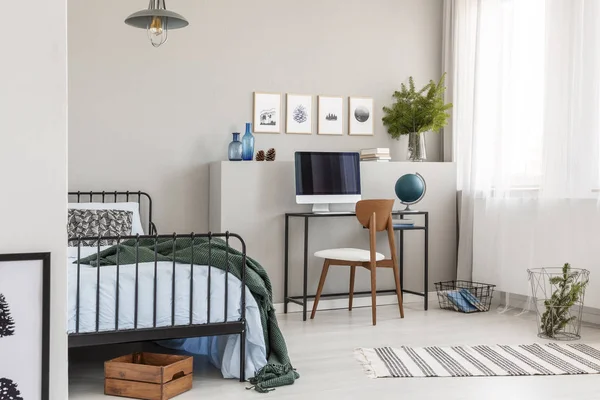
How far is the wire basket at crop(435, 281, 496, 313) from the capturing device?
5.07 metres

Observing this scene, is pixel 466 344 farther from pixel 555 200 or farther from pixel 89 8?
→ pixel 89 8

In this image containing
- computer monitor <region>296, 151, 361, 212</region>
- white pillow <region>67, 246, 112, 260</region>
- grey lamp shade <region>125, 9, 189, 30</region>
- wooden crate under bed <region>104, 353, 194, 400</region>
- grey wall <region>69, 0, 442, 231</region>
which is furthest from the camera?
computer monitor <region>296, 151, 361, 212</region>

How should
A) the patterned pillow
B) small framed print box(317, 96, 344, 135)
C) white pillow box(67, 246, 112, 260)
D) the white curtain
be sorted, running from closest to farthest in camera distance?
1. white pillow box(67, 246, 112, 260)
2. the patterned pillow
3. the white curtain
4. small framed print box(317, 96, 344, 135)

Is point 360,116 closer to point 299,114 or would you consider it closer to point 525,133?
point 299,114

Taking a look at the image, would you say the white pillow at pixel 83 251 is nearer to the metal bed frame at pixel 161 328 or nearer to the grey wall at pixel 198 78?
the metal bed frame at pixel 161 328

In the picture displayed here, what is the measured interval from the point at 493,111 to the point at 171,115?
2.44 metres

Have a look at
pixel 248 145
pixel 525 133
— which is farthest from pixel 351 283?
pixel 525 133

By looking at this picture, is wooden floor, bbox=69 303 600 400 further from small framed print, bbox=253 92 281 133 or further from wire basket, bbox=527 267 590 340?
small framed print, bbox=253 92 281 133

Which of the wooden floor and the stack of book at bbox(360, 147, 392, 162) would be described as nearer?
the wooden floor

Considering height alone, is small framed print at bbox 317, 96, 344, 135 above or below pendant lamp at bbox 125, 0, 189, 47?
below

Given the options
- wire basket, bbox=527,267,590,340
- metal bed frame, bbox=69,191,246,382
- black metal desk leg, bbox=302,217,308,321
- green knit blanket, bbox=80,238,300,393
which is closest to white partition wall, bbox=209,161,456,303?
black metal desk leg, bbox=302,217,308,321

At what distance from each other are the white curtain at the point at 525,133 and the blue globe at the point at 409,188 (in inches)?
22.0

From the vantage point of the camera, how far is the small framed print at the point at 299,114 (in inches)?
212

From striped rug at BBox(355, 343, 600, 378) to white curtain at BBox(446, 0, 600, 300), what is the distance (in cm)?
94
